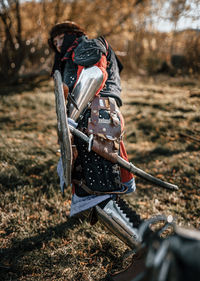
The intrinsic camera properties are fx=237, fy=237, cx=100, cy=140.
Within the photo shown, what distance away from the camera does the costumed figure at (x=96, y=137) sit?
1.77 m

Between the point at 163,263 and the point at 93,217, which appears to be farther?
the point at 93,217

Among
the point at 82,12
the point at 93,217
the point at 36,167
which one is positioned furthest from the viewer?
the point at 82,12

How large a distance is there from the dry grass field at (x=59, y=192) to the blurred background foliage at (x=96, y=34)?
240 centimetres

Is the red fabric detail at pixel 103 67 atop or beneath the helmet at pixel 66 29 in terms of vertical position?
beneath

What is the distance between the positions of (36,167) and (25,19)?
786 centimetres

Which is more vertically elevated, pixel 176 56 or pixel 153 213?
pixel 176 56

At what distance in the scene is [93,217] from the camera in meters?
1.92

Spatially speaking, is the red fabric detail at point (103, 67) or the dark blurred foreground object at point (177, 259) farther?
the red fabric detail at point (103, 67)

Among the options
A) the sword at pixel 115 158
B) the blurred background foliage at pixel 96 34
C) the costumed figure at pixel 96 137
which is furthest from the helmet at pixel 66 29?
the blurred background foliage at pixel 96 34

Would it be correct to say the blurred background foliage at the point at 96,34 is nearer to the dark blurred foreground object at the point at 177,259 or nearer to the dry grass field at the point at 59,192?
the dry grass field at the point at 59,192

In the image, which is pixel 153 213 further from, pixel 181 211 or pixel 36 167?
pixel 36 167

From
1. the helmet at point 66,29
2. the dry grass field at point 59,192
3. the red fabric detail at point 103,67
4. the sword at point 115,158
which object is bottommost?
the dry grass field at point 59,192

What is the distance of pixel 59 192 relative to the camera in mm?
2850

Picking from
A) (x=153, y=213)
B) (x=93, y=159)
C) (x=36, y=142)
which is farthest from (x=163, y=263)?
(x=36, y=142)
